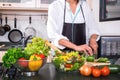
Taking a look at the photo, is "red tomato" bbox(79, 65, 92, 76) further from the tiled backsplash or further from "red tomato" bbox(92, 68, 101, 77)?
the tiled backsplash

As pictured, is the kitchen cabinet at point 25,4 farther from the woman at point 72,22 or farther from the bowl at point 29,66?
the bowl at point 29,66

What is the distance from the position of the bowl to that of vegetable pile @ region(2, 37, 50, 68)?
0.04 feet

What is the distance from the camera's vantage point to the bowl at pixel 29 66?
1161mm

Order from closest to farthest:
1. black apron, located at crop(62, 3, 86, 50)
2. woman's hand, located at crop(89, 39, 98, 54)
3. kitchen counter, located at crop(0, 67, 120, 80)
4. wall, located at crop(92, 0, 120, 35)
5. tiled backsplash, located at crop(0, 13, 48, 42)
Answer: kitchen counter, located at crop(0, 67, 120, 80) → woman's hand, located at crop(89, 39, 98, 54) → black apron, located at crop(62, 3, 86, 50) → wall, located at crop(92, 0, 120, 35) → tiled backsplash, located at crop(0, 13, 48, 42)

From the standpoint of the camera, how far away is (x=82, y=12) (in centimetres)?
192

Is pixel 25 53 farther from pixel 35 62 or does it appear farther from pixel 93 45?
pixel 93 45

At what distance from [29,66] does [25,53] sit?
0.09 meters

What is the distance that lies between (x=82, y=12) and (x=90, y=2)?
866 millimetres

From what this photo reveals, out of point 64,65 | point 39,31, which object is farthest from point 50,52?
point 39,31

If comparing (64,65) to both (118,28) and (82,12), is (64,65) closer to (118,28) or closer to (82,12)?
(82,12)

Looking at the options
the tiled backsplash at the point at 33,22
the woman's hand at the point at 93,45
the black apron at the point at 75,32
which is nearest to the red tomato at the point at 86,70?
the woman's hand at the point at 93,45

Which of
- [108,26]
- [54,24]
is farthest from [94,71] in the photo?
[108,26]

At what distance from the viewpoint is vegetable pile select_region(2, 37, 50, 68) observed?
3.83ft

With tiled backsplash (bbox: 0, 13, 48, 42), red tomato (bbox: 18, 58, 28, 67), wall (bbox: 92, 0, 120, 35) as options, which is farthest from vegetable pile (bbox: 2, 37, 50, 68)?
tiled backsplash (bbox: 0, 13, 48, 42)
